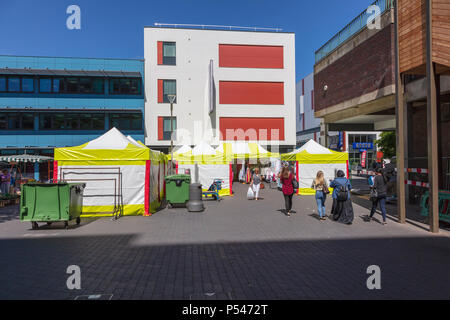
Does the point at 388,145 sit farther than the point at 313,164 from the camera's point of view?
Yes

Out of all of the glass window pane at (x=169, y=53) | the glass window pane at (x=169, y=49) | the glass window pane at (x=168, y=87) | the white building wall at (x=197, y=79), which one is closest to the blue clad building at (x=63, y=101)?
the white building wall at (x=197, y=79)

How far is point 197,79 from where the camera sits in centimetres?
3166

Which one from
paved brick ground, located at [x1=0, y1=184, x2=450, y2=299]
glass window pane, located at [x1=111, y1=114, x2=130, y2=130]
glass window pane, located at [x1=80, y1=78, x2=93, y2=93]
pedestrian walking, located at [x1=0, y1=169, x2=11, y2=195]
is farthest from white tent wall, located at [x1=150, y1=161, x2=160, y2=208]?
glass window pane, located at [x1=80, y1=78, x2=93, y2=93]

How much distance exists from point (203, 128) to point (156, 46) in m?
9.74

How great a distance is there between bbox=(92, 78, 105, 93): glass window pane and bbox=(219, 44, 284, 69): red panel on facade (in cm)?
1210

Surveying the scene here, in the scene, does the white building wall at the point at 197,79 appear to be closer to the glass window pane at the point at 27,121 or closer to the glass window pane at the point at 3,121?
the glass window pane at the point at 27,121

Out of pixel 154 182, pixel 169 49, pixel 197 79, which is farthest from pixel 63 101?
pixel 154 182

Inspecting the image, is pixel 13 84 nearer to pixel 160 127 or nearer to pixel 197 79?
pixel 160 127

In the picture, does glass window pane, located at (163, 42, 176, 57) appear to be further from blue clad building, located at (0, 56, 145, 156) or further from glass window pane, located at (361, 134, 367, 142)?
glass window pane, located at (361, 134, 367, 142)

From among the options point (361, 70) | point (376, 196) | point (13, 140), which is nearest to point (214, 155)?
point (361, 70)

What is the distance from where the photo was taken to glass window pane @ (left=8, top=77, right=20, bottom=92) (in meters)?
27.9

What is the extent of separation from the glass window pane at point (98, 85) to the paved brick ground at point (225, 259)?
22.7 meters

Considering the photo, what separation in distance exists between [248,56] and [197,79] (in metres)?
6.04

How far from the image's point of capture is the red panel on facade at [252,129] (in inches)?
1246
